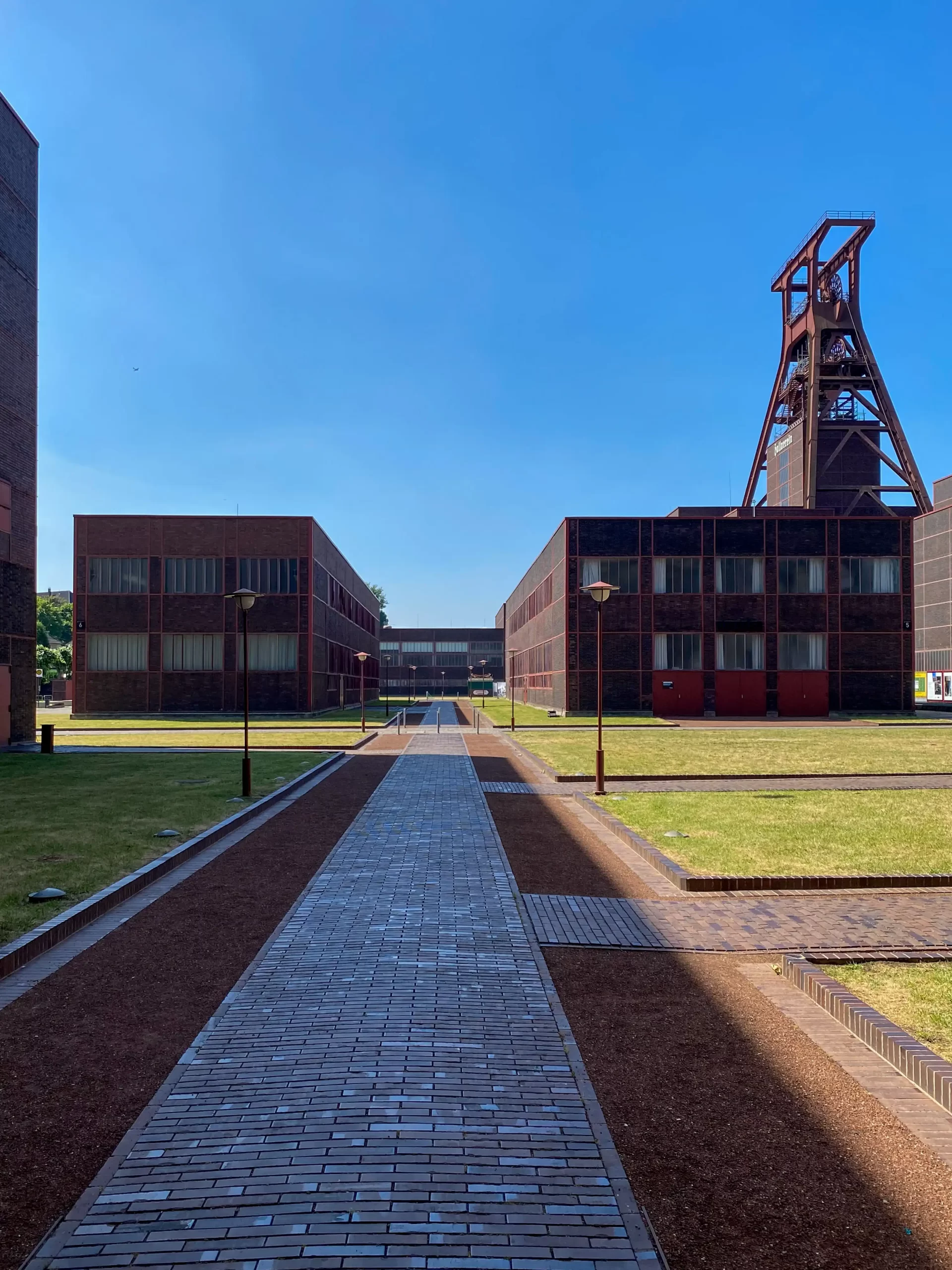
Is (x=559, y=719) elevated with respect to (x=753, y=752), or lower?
lower

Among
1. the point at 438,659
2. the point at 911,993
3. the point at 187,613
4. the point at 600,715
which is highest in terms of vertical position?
the point at 187,613

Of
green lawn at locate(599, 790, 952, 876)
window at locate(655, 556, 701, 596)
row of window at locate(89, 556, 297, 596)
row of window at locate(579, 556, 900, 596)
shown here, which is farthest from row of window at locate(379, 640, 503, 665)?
green lawn at locate(599, 790, 952, 876)

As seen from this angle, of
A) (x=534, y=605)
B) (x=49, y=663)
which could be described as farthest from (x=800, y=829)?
(x=49, y=663)

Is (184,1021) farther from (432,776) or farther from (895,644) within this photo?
(895,644)

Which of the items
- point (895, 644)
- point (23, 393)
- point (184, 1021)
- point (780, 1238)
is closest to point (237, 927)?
point (184, 1021)

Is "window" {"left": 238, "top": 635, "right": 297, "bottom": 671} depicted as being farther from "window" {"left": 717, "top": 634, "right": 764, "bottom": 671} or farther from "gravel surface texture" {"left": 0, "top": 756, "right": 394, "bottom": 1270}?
"gravel surface texture" {"left": 0, "top": 756, "right": 394, "bottom": 1270}

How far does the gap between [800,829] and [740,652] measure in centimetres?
4118

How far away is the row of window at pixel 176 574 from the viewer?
50.2 meters

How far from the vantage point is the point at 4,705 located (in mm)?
26094

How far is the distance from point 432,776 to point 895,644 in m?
42.8

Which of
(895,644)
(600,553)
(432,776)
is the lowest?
(432,776)

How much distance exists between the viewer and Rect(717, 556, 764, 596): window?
2040 inches

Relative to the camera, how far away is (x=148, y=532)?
50.1 meters

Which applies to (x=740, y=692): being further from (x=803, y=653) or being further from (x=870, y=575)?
(x=870, y=575)
